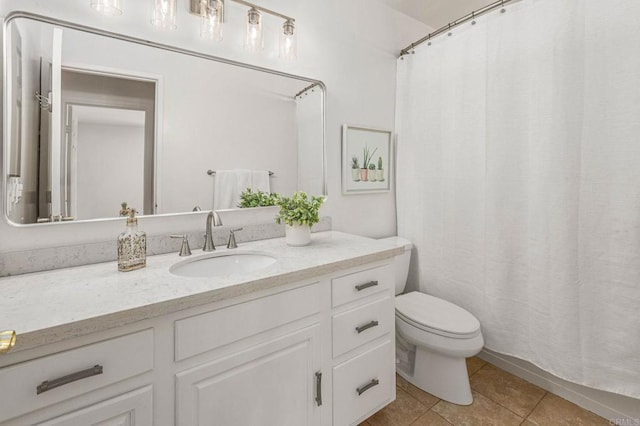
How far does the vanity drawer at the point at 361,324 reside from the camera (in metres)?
1.17

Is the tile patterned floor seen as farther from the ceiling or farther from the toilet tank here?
the ceiling

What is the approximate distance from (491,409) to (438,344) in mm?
455

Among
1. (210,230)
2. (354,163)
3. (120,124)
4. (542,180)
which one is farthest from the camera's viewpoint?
(354,163)

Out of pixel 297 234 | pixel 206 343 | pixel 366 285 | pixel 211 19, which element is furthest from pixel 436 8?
pixel 206 343

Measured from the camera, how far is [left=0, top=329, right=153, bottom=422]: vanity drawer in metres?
0.62

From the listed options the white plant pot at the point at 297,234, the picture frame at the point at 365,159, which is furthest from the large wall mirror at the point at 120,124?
the picture frame at the point at 365,159

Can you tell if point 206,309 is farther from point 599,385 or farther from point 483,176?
point 599,385

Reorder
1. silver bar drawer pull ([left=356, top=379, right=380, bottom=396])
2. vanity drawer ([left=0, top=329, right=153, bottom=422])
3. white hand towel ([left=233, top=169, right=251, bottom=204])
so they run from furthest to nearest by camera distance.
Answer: white hand towel ([left=233, top=169, right=251, bottom=204]) < silver bar drawer pull ([left=356, top=379, right=380, bottom=396]) < vanity drawer ([left=0, top=329, right=153, bottom=422])

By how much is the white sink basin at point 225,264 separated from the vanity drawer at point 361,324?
1.27ft

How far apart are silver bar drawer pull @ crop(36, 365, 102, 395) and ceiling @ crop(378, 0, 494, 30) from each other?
2.49 m

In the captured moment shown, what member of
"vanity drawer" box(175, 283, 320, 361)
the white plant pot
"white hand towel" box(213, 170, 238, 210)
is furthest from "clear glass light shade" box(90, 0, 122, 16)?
"vanity drawer" box(175, 283, 320, 361)

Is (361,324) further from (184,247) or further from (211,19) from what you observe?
(211,19)

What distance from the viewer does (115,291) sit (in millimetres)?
833

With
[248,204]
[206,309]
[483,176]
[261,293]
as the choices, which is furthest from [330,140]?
[206,309]
